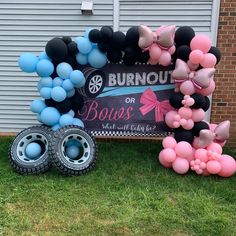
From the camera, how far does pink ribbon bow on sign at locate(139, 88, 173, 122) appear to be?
17.6 feet

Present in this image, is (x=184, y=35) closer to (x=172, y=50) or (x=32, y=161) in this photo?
(x=172, y=50)

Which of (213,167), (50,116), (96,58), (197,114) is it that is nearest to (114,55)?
(96,58)

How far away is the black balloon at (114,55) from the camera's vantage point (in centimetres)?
511

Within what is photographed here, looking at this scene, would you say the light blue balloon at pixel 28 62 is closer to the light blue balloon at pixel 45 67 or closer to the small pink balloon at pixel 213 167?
the light blue balloon at pixel 45 67

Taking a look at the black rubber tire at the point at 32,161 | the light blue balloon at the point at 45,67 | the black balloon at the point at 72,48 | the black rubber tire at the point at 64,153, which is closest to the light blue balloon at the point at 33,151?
the black rubber tire at the point at 32,161

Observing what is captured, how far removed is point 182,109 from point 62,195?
189cm

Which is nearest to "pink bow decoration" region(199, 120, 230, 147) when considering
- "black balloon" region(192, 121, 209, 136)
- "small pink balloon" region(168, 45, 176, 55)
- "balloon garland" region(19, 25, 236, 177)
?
"balloon garland" region(19, 25, 236, 177)

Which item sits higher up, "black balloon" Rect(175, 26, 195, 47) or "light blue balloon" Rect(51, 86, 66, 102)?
"black balloon" Rect(175, 26, 195, 47)

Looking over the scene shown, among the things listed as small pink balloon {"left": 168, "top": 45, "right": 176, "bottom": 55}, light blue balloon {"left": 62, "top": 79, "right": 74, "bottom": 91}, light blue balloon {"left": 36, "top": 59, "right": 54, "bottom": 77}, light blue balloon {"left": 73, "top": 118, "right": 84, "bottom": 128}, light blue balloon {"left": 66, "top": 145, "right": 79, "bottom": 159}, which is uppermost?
small pink balloon {"left": 168, "top": 45, "right": 176, "bottom": 55}

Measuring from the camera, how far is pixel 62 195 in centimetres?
426

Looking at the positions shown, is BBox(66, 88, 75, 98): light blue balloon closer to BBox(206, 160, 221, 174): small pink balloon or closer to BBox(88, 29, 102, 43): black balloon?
BBox(88, 29, 102, 43): black balloon

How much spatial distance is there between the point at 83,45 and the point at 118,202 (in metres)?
2.10

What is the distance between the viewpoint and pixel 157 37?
4.86m

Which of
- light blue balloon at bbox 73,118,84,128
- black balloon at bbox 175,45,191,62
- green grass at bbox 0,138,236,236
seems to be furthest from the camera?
light blue balloon at bbox 73,118,84,128
